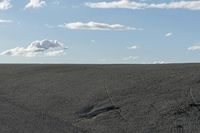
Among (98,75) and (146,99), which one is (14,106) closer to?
(146,99)

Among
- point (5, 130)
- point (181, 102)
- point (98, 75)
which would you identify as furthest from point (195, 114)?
point (98, 75)

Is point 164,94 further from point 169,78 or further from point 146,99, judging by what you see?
point 169,78

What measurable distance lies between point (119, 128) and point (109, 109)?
11.2 feet

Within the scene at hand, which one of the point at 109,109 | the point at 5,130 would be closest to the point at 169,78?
the point at 109,109

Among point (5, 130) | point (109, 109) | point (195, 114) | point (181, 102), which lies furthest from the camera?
point (109, 109)

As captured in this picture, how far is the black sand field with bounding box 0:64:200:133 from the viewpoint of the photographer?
14.7 meters

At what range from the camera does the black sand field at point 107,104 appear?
14.7 m

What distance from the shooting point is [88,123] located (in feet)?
52.5

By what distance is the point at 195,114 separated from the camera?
1511 cm

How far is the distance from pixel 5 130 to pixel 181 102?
6019 mm

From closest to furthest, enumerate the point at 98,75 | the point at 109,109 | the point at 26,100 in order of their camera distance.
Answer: the point at 109,109 < the point at 26,100 < the point at 98,75

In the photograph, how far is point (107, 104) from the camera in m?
19.0

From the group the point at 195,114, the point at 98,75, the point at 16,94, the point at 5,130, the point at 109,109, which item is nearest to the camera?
the point at 5,130

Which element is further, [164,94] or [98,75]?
[98,75]
